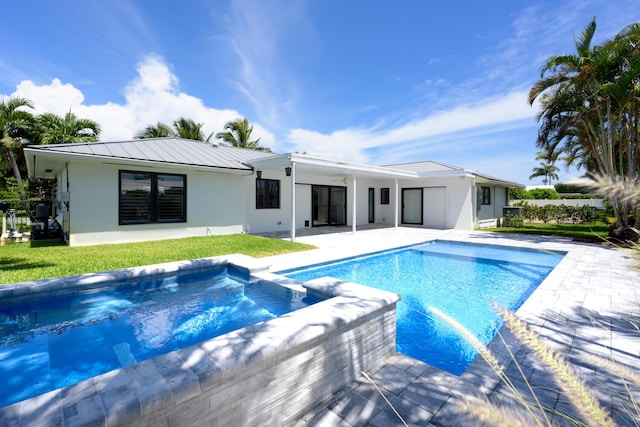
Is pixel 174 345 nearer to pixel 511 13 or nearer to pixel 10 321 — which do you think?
pixel 10 321

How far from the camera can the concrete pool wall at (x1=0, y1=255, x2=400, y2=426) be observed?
5.92ft

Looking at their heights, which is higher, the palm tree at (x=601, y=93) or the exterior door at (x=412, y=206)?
the palm tree at (x=601, y=93)

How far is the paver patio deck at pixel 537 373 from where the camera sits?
8.32 ft

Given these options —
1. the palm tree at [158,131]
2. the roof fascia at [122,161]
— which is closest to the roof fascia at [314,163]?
the roof fascia at [122,161]

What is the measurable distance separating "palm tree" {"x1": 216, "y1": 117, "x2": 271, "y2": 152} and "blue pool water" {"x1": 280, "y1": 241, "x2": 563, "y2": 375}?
23059mm

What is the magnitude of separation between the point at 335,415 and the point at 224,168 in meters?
11.4

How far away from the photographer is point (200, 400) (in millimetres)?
2068

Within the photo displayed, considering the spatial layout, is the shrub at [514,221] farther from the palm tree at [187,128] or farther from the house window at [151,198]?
the palm tree at [187,128]

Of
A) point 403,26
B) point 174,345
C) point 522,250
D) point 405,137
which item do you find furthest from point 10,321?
point 405,137

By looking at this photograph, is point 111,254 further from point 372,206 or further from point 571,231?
point 571,231

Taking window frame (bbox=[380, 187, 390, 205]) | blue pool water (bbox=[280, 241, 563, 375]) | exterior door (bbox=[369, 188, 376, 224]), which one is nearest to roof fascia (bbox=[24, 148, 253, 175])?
blue pool water (bbox=[280, 241, 563, 375])

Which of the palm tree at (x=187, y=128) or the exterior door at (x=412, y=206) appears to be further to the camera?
the palm tree at (x=187, y=128)

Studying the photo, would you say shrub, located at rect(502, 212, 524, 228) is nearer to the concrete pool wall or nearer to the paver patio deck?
the paver patio deck

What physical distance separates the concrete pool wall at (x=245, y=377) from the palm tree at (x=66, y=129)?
958 inches
